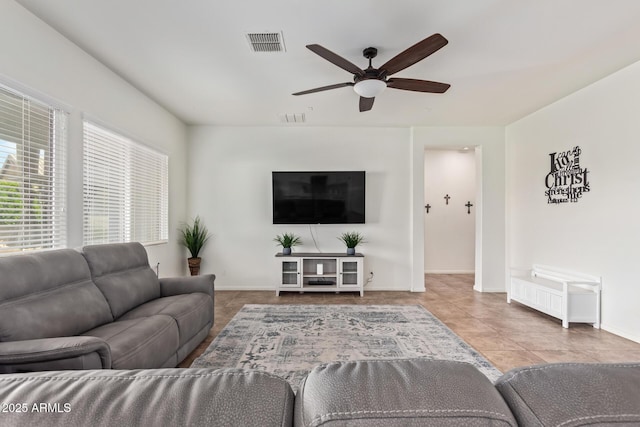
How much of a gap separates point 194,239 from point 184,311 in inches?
99.0

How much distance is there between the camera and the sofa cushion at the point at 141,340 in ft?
5.54

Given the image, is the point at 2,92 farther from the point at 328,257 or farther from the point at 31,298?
the point at 328,257

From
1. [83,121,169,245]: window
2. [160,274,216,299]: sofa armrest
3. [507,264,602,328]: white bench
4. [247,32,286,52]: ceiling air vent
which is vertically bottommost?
[507,264,602,328]: white bench

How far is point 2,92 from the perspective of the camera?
212 centimetres

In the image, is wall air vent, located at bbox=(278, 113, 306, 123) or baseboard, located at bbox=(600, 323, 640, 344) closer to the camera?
baseboard, located at bbox=(600, 323, 640, 344)

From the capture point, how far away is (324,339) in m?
2.91

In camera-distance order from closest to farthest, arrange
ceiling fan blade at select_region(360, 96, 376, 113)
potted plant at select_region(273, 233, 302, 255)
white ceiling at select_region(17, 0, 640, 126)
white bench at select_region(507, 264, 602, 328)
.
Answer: white ceiling at select_region(17, 0, 640, 126) → ceiling fan blade at select_region(360, 96, 376, 113) → white bench at select_region(507, 264, 602, 328) → potted plant at select_region(273, 233, 302, 255)

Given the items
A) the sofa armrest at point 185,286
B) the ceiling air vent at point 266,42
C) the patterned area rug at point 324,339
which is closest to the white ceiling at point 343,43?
the ceiling air vent at point 266,42

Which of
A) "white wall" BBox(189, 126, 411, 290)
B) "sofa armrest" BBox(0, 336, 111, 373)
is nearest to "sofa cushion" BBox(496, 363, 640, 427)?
"sofa armrest" BBox(0, 336, 111, 373)

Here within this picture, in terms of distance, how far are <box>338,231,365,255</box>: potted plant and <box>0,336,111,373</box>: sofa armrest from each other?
373 cm

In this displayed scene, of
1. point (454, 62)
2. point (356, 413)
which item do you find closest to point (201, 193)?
point (454, 62)

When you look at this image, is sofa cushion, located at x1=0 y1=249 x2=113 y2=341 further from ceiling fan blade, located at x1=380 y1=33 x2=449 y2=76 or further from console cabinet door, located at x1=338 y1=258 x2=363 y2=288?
console cabinet door, located at x1=338 y1=258 x2=363 y2=288

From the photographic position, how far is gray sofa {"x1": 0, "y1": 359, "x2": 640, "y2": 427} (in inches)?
18.8

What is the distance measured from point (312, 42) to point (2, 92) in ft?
7.63
